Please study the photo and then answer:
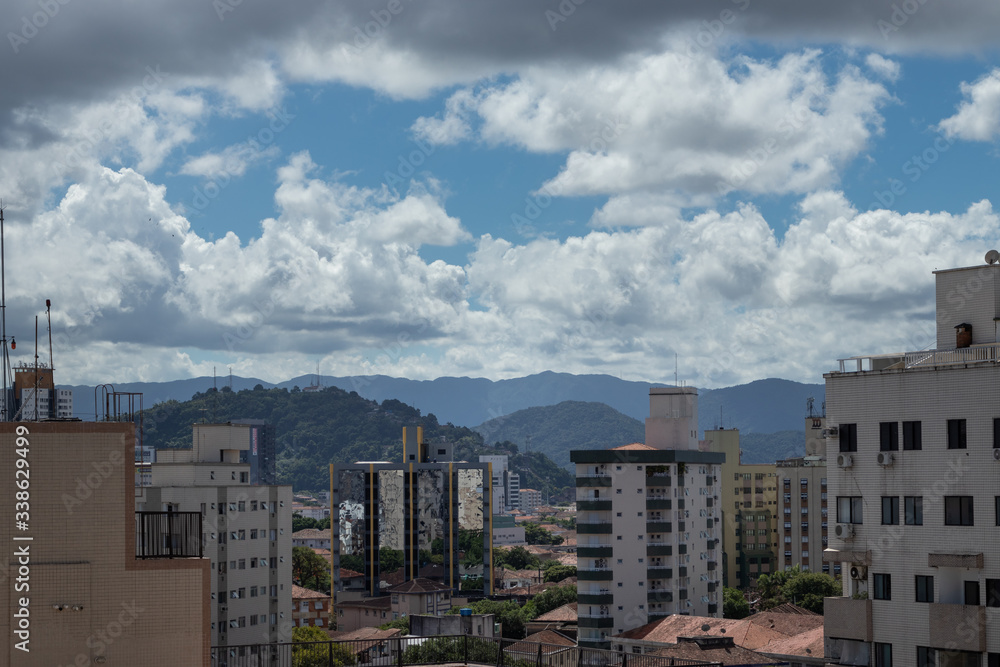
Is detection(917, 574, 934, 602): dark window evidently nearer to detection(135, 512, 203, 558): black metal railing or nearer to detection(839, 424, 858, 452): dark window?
detection(839, 424, 858, 452): dark window

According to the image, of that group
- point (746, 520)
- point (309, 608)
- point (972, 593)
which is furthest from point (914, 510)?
point (746, 520)

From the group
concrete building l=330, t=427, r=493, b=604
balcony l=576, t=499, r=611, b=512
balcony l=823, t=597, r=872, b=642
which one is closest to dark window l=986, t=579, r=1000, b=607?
balcony l=823, t=597, r=872, b=642

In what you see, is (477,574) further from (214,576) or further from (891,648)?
(891,648)

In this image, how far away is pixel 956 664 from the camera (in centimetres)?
3073

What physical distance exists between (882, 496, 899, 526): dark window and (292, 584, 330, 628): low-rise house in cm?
8202

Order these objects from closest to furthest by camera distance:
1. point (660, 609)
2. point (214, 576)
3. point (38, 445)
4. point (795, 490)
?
point (38, 445)
point (214, 576)
point (660, 609)
point (795, 490)

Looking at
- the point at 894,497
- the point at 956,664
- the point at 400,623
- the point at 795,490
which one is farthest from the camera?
the point at 795,490

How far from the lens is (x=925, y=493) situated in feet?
105

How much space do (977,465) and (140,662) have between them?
23.9 meters

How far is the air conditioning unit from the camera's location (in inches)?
1314

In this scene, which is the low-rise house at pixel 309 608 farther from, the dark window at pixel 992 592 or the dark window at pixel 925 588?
the dark window at pixel 992 592

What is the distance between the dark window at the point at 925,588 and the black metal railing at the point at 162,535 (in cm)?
2156

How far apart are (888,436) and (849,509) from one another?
2.73 meters

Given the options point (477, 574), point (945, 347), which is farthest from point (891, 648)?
point (477, 574)
